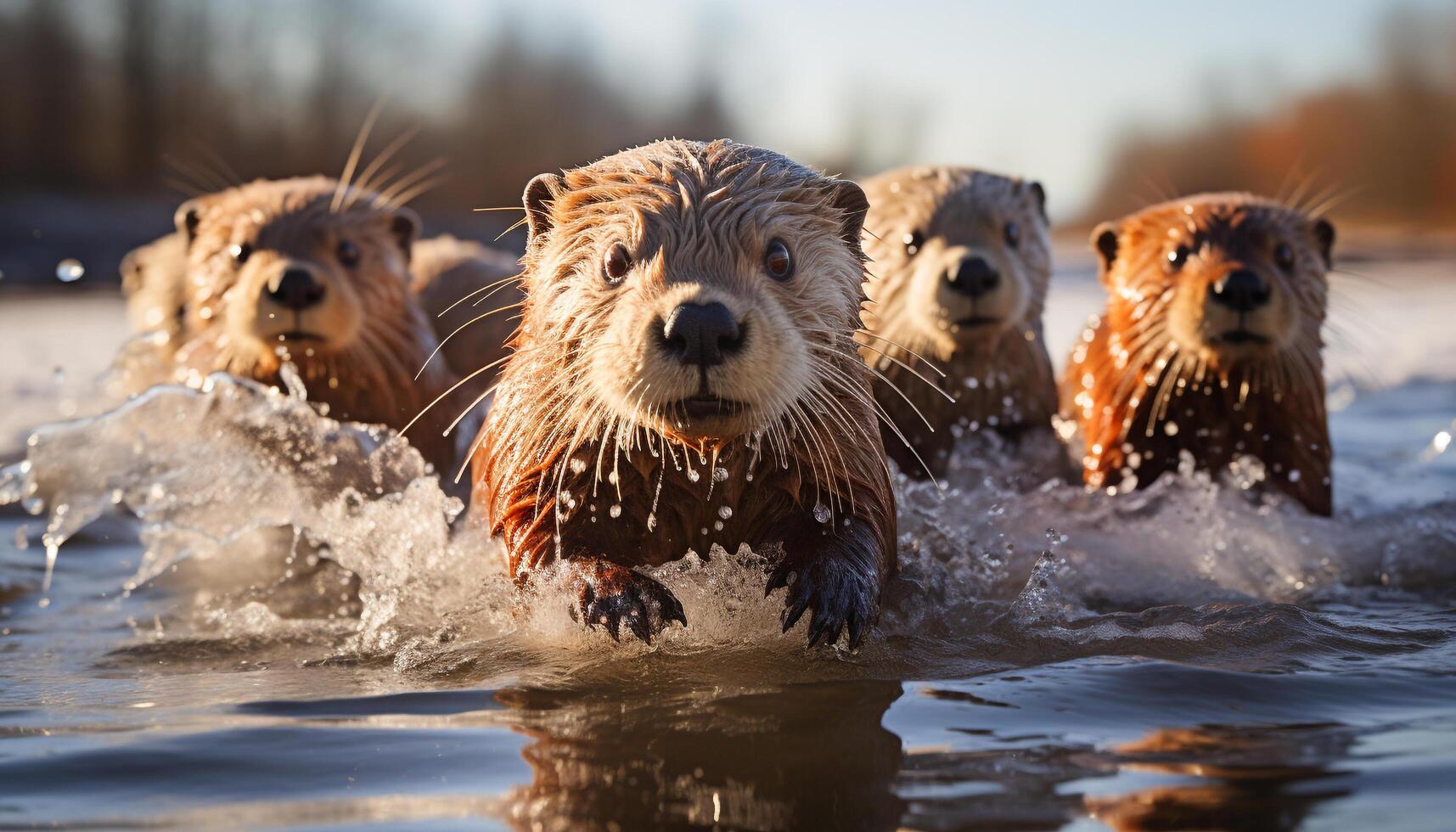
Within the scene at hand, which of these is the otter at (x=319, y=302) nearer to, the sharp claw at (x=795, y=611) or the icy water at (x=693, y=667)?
the icy water at (x=693, y=667)

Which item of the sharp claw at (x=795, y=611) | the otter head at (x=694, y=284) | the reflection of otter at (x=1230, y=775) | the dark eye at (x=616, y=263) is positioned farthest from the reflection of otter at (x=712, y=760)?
the dark eye at (x=616, y=263)

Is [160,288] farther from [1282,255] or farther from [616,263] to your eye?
[1282,255]

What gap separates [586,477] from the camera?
3.02 metres

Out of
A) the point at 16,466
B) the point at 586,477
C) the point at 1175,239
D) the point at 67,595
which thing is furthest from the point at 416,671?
the point at 1175,239

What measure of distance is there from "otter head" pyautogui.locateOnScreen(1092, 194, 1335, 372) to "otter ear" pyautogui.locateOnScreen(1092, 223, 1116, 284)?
0.30ft

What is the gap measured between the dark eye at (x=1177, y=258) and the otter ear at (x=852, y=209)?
157 centimetres

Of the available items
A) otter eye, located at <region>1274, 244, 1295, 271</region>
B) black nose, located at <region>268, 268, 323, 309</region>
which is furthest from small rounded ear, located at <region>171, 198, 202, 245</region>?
otter eye, located at <region>1274, 244, 1295, 271</region>


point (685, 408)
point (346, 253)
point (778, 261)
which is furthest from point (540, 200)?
point (346, 253)

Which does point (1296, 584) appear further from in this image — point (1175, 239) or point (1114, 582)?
point (1175, 239)

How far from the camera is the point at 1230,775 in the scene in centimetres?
223

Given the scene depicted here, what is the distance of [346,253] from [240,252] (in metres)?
0.29

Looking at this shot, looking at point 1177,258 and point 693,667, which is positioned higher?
point 1177,258

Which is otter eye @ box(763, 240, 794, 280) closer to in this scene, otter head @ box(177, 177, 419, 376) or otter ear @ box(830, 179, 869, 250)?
otter ear @ box(830, 179, 869, 250)

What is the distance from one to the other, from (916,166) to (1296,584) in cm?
172
